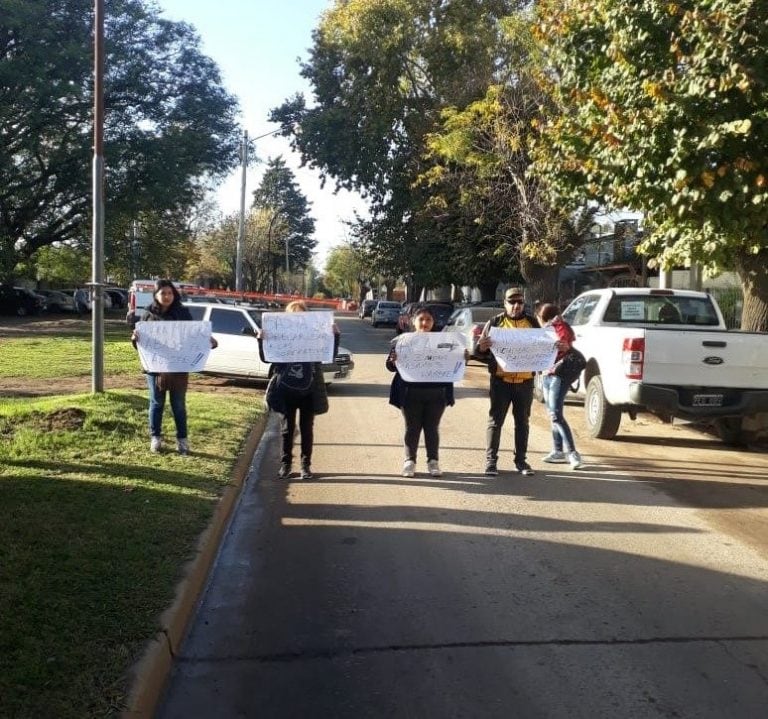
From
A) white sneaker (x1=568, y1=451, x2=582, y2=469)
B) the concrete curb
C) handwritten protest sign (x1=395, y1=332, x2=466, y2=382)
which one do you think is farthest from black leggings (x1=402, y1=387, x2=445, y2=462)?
the concrete curb

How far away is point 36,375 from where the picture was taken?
15.1 m

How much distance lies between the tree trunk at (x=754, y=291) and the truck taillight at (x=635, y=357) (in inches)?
147

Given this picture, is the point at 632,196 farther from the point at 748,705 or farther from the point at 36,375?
the point at 36,375

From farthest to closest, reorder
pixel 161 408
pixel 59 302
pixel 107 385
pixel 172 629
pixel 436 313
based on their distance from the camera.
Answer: pixel 59 302 → pixel 436 313 → pixel 107 385 → pixel 161 408 → pixel 172 629

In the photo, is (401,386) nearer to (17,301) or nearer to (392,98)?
(392,98)

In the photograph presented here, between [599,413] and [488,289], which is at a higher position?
[488,289]

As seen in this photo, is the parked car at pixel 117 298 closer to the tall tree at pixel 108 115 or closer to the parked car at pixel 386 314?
the tall tree at pixel 108 115

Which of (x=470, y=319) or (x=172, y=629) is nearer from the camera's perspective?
(x=172, y=629)

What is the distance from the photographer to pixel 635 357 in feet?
30.0

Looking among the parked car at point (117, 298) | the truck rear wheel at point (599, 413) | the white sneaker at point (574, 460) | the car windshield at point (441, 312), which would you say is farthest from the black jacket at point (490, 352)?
the parked car at point (117, 298)

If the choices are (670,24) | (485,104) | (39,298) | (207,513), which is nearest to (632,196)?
(670,24)

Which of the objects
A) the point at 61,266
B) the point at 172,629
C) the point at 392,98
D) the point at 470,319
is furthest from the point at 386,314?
the point at 172,629

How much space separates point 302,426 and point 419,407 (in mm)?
1139

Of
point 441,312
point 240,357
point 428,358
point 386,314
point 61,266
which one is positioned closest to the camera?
point 428,358
